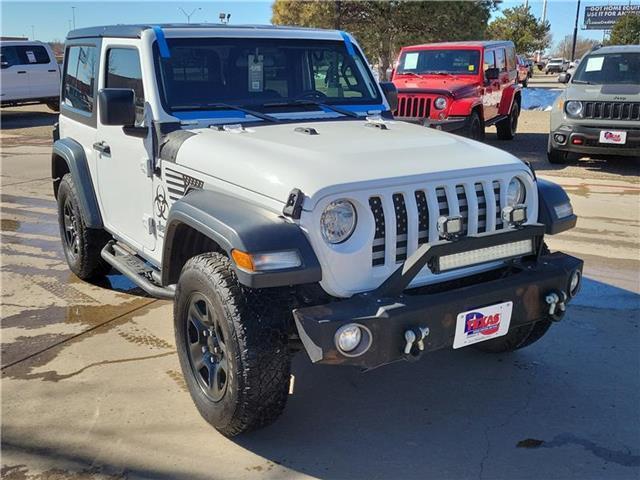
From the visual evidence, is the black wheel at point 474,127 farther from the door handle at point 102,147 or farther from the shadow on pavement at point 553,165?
the door handle at point 102,147

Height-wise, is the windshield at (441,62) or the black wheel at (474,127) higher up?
the windshield at (441,62)

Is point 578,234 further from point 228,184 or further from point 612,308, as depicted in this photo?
point 228,184

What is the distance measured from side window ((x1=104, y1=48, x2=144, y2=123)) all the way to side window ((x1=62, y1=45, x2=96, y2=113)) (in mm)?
334

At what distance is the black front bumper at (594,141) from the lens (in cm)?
954

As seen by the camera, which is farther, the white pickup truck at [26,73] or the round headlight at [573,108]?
the white pickup truck at [26,73]

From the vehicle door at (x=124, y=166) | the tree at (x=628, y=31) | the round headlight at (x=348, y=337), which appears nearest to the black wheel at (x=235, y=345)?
the round headlight at (x=348, y=337)

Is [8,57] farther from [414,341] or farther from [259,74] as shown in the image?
[414,341]

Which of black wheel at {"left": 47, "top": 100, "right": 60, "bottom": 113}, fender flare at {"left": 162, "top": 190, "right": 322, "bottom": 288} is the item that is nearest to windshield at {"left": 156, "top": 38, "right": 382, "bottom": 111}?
fender flare at {"left": 162, "top": 190, "right": 322, "bottom": 288}

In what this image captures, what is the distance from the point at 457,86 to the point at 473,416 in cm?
869

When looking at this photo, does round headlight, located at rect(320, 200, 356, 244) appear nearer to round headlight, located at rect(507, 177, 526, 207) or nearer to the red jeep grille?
round headlight, located at rect(507, 177, 526, 207)

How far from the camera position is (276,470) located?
2.95 m

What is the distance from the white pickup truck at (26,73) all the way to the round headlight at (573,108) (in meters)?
15.3

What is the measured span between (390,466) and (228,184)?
1.53m

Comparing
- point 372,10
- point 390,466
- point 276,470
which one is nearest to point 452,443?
point 390,466
